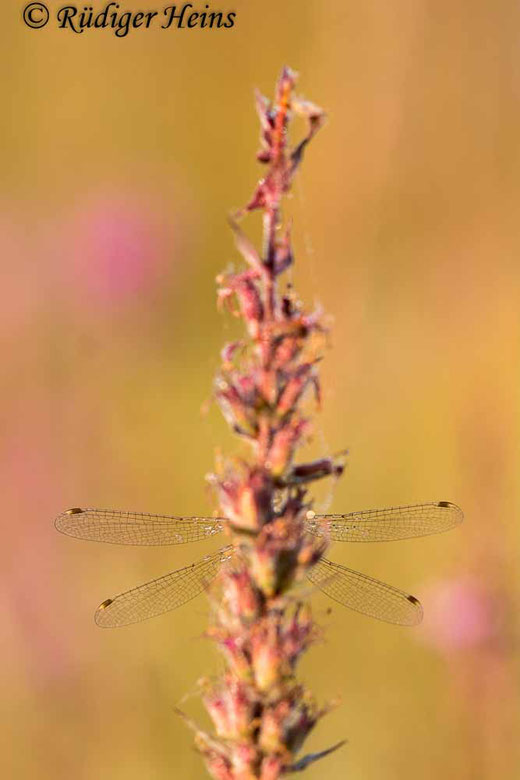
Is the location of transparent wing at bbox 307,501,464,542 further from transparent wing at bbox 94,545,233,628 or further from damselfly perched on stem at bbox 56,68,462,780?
damselfly perched on stem at bbox 56,68,462,780

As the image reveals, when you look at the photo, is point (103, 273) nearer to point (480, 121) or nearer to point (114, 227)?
point (114, 227)

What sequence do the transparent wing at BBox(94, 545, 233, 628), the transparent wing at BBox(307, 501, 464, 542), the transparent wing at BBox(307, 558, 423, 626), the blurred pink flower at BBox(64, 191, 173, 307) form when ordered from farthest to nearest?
1. the blurred pink flower at BBox(64, 191, 173, 307)
2. the transparent wing at BBox(307, 501, 464, 542)
3. the transparent wing at BBox(307, 558, 423, 626)
4. the transparent wing at BBox(94, 545, 233, 628)

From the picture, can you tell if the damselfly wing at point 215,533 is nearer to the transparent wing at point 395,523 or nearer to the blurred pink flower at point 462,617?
the transparent wing at point 395,523

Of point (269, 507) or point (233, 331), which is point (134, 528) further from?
point (233, 331)

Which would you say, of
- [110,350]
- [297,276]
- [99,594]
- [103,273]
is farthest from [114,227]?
[99,594]

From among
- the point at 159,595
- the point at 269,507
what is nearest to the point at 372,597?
the point at 159,595

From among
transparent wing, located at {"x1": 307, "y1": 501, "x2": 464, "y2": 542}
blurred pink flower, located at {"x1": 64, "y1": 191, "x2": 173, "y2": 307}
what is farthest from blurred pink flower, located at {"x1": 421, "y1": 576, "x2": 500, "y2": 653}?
blurred pink flower, located at {"x1": 64, "y1": 191, "x2": 173, "y2": 307}

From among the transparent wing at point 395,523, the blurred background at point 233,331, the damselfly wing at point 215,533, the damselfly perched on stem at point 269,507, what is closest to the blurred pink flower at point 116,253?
the blurred background at point 233,331
